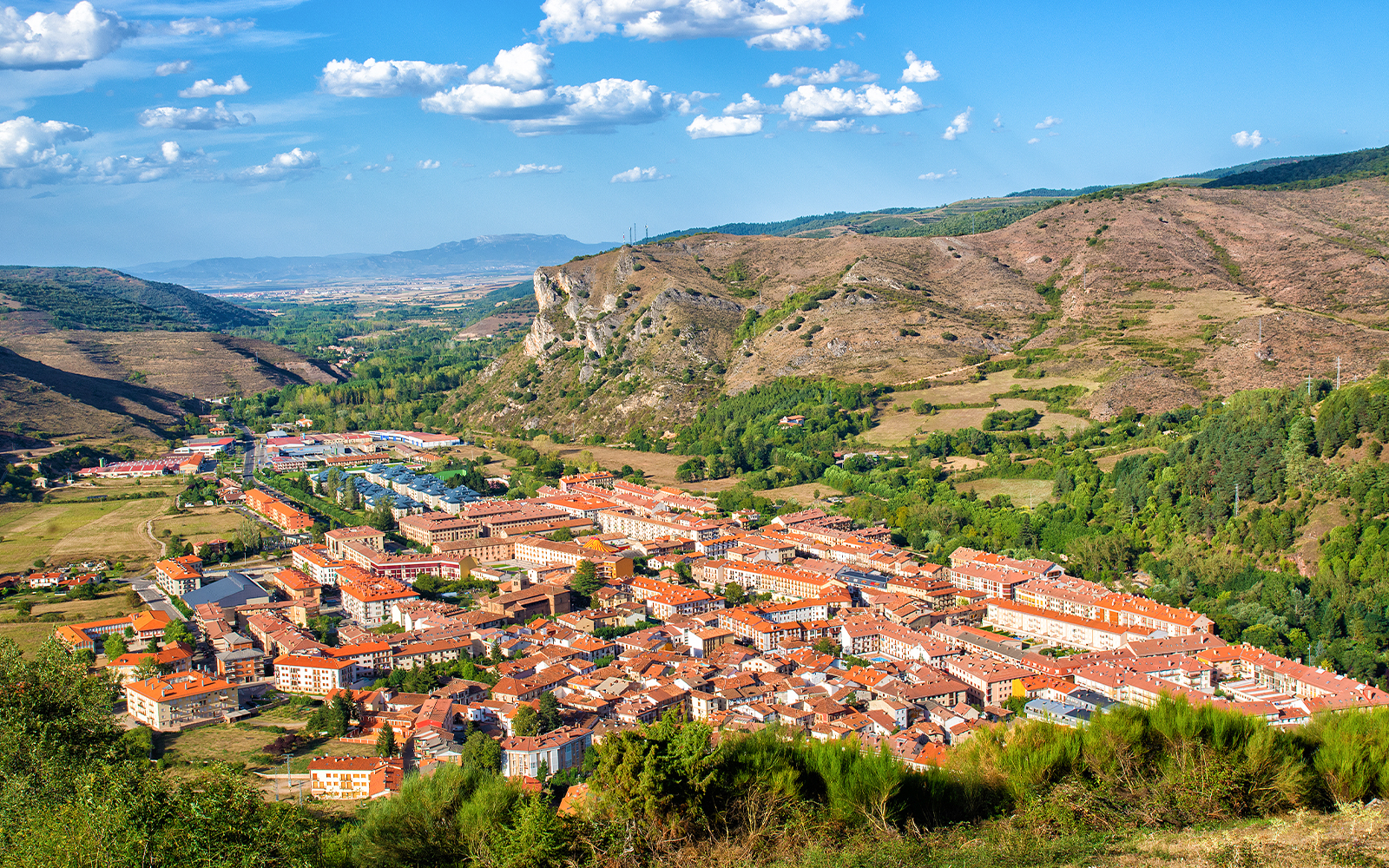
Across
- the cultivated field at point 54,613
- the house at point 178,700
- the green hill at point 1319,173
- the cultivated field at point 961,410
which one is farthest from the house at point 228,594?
the green hill at point 1319,173

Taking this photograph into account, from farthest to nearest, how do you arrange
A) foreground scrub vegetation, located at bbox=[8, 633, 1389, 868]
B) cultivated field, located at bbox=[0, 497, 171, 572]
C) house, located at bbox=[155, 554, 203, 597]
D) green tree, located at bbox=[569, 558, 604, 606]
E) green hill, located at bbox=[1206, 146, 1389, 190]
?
green hill, located at bbox=[1206, 146, 1389, 190], cultivated field, located at bbox=[0, 497, 171, 572], house, located at bbox=[155, 554, 203, 597], green tree, located at bbox=[569, 558, 604, 606], foreground scrub vegetation, located at bbox=[8, 633, 1389, 868]

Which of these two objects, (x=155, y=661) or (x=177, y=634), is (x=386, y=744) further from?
(x=177, y=634)

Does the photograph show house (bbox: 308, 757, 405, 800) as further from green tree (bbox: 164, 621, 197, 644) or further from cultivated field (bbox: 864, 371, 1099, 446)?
cultivated field (bbox: 864, 371, 1099, 446)

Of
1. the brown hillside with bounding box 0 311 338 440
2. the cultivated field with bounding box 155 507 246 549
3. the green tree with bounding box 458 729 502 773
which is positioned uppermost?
the brown hillside with bounding box 0 311 338 440

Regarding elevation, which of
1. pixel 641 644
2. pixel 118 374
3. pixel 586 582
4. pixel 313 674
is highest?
pixel 118 374

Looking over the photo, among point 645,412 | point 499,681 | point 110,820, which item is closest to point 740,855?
point 110,820

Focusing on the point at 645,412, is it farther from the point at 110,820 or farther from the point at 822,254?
the point at 110,820

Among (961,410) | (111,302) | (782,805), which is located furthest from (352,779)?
(111,302)

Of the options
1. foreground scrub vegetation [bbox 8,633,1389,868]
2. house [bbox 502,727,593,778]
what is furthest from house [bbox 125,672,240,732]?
foreground scrub vegetation [bbox 8,633,1389,868]
